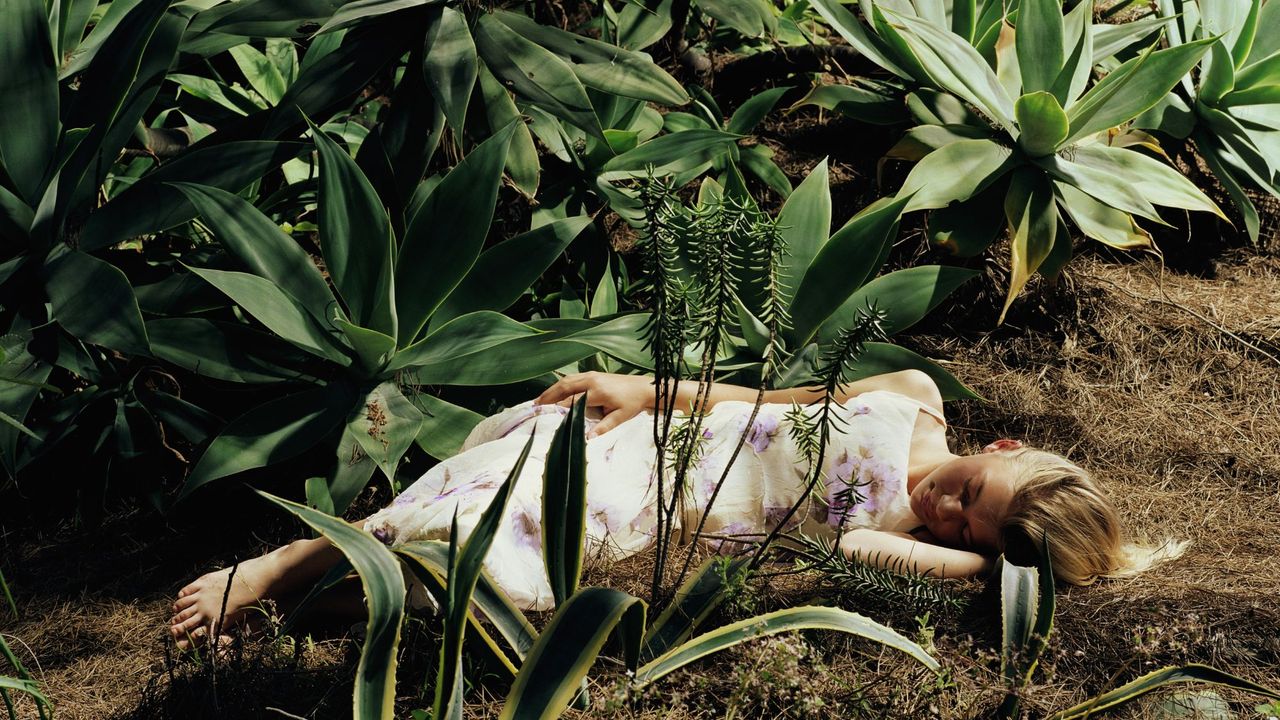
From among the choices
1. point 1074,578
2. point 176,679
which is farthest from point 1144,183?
point 176,679

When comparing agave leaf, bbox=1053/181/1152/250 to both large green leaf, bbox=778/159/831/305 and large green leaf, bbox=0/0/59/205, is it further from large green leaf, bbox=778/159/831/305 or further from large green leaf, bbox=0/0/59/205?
large green leaf, bbox=0/0/59/205

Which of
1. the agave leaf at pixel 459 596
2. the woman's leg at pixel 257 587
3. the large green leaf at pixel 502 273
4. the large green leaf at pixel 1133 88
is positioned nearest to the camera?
the agave leaf at pixel 459 596

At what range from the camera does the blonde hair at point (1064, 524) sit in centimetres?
221

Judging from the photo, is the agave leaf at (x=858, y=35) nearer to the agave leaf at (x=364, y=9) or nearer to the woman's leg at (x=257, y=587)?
the agave leaf at (x=364, y=9)

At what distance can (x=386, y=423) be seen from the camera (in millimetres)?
2521

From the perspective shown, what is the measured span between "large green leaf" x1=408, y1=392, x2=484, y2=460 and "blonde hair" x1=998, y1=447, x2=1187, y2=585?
1330 millimetres

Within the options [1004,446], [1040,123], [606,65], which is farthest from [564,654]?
[1040,123]

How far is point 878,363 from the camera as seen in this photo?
2941mm

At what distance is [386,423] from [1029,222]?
2.01 metres

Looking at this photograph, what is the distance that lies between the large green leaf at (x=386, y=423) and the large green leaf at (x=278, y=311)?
12 centimetres

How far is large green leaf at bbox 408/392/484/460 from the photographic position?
2.65 meters

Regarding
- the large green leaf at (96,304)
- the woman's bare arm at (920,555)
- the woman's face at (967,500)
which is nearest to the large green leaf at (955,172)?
the woman's face at (967,500)

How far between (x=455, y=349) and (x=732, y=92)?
91.7 inches

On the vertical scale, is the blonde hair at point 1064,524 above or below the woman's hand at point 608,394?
below
